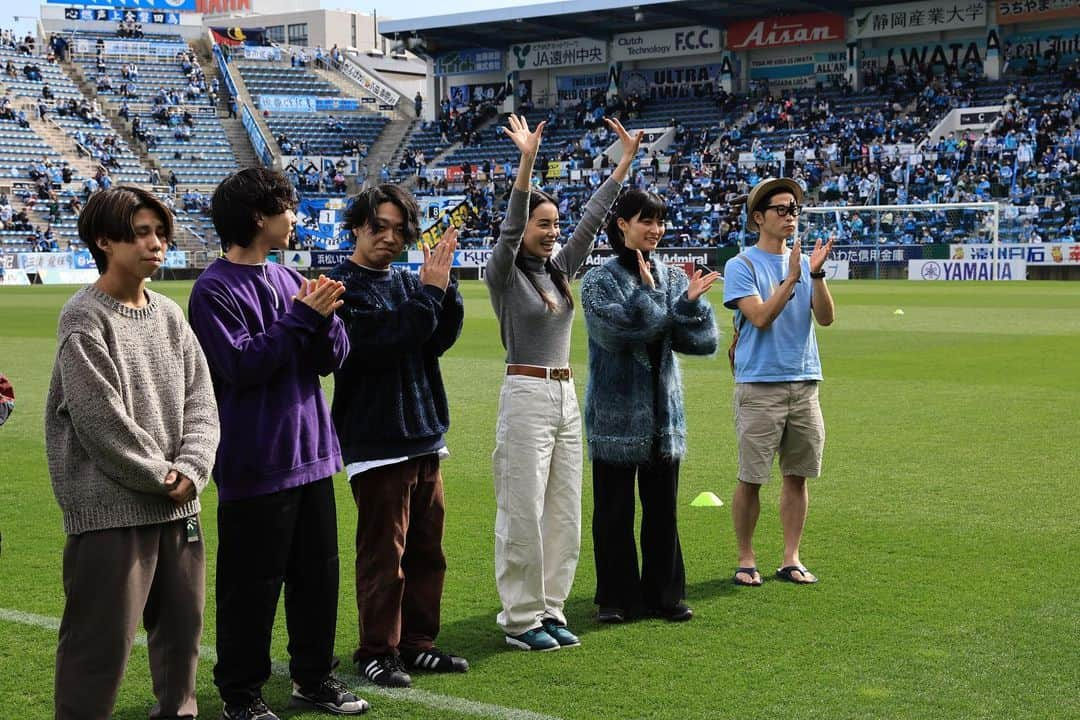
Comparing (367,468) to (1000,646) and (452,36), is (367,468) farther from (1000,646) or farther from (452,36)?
(452,36)

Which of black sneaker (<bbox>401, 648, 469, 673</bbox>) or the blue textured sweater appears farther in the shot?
black sneaker (<bbox>401, 648, 469, 673</bbox>)

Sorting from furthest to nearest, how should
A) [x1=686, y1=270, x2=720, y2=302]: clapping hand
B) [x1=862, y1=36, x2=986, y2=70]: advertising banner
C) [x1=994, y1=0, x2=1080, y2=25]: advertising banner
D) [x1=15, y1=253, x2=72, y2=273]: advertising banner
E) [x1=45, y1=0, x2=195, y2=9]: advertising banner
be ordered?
[x1=45, y1=0, x2=195, y2=9]: advertising banner → [x1=862, y1=36, x2=986, y2=70]: advertising banner → [x1=994, y1=0, x2=1080, y2=25]: advertising banner → [x1=15, y1=253, x2=72, y2=273]: advertising banner → [x1=686, y1=270, x2=720, y2=302]: clapping hand

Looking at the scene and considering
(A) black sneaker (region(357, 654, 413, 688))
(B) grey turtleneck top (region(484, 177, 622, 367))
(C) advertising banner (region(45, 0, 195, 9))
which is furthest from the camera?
(C) advertising banner (region(45, 0, 195, 9))

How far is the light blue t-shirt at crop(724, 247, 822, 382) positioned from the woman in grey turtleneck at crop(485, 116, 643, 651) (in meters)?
1.24

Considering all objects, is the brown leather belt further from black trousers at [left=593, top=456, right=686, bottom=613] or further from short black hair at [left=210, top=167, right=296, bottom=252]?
short black hair at [left=210, top=167, right=296, bottom=252]

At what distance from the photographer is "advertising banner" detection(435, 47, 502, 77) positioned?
67938mm

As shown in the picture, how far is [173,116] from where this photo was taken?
210ft

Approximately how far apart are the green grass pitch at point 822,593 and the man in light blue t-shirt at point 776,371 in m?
0.33

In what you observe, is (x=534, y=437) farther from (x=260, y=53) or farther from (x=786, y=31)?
(x=260, y=53)

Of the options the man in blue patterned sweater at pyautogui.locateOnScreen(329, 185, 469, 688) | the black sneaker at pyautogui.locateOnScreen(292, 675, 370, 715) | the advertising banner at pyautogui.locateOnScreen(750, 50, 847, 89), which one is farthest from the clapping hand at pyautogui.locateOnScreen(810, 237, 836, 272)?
the advertising banner at pyautogui.locateOnScreen(750, 50, 847, 89)

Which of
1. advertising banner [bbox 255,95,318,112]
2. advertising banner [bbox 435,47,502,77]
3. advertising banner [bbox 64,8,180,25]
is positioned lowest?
advertising banner [bbox 255,95,318,112]

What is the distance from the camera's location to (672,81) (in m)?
63.6

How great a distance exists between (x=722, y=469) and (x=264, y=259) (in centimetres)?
580

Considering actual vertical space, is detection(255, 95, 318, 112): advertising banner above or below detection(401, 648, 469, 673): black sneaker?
above
